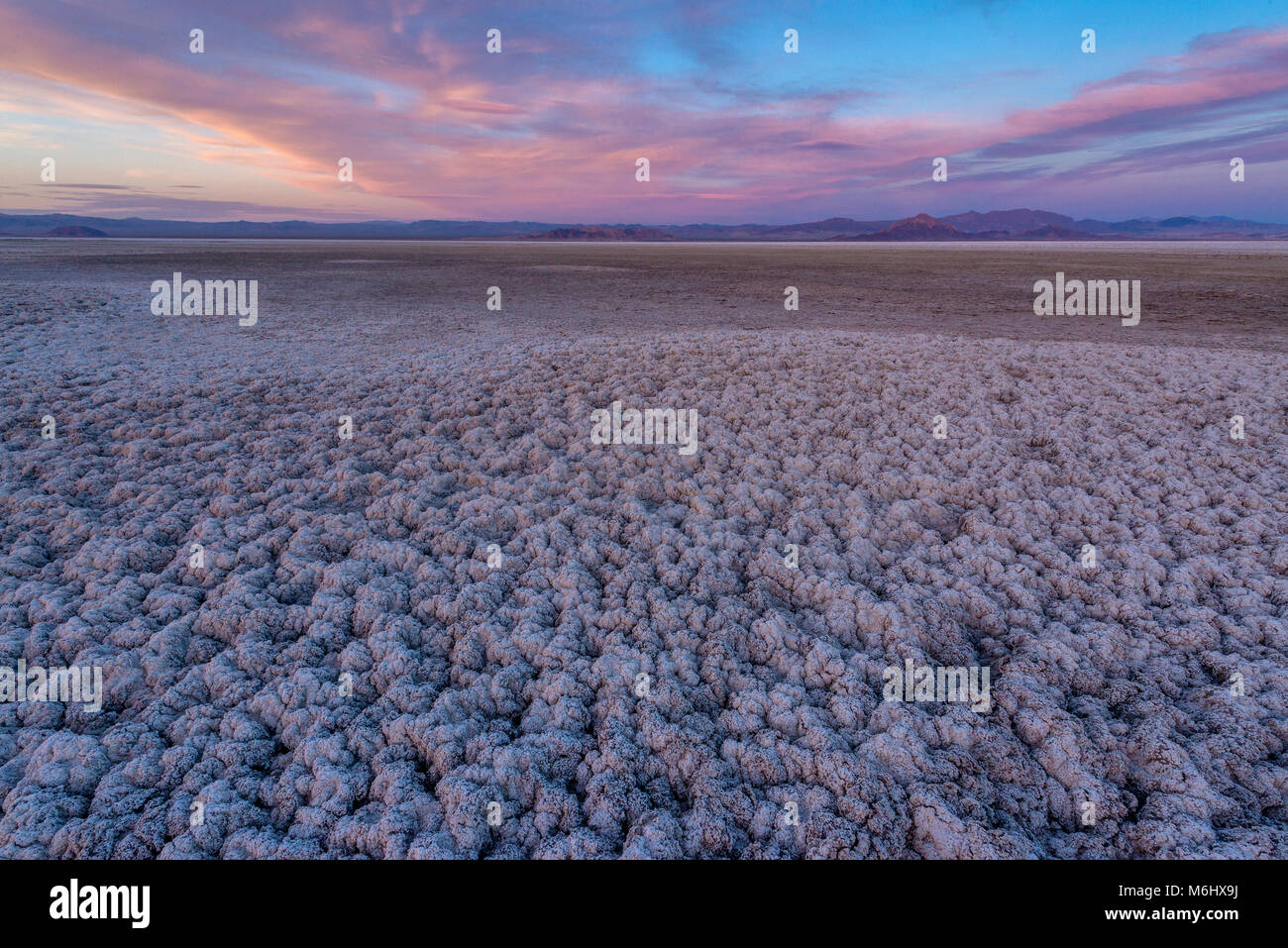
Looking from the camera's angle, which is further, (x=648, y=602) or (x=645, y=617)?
(x=648, y=602)

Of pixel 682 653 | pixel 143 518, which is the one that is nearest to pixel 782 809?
pixel 682 653

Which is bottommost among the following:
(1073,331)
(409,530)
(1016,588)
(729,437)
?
(1016,588)

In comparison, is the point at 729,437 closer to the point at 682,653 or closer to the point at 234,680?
the point at 682,653
